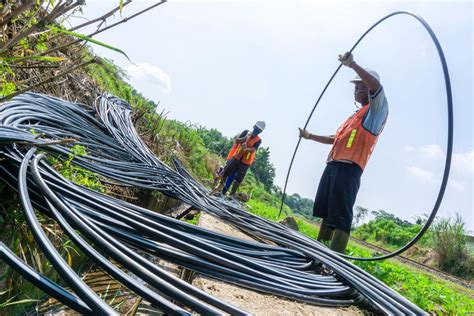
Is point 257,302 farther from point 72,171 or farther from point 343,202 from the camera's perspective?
point 343,202

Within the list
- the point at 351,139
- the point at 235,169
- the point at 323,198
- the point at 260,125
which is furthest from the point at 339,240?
the point at 260,125

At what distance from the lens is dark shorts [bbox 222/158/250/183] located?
6.54 meters

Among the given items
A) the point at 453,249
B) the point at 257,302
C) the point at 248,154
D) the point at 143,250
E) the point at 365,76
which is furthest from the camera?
the point at 453,249

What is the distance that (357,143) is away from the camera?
275 cm

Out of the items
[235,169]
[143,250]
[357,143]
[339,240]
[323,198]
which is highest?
[357,143]

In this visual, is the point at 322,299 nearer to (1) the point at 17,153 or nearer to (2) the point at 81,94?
(1) the point at 17,153

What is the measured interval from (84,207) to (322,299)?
845 millimetres

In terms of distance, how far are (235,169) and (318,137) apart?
11.2 feet

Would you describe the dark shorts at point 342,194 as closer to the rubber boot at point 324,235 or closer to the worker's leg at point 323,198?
the worker's leg at point 323,198

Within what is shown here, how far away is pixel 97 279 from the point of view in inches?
68.1

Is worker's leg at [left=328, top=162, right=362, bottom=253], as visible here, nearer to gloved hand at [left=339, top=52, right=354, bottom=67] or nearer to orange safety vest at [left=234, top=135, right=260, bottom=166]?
gloved hand at [left=339, top=52, right=354, bottom=67]

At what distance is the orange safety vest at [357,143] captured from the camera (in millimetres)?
2730

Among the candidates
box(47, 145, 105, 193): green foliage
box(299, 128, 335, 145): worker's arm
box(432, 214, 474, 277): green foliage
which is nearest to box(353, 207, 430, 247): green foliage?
box(432, 214, 474, 277): green foliage

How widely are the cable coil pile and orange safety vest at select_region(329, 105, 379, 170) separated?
1141 millimetres
